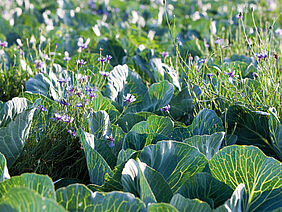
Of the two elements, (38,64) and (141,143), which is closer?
(141,143)

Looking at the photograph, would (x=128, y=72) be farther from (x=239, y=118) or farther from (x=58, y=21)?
(x=58, y=21)

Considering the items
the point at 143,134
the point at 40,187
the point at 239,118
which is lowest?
the point at 239,118

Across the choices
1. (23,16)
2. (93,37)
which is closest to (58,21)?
(23,16)

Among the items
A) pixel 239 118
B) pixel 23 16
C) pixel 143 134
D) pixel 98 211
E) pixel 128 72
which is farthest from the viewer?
pixel 23 16

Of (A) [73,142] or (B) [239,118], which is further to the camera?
(B) [239,118]

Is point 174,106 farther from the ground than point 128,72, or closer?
closer

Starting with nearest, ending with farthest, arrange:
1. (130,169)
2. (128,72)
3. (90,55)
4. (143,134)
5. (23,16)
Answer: (130,169) → (143,134) → (128,72) → (90,55) → (23,16)

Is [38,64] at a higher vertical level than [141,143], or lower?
higher

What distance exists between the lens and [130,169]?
4.49 ft

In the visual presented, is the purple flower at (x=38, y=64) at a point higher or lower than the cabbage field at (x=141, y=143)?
higher

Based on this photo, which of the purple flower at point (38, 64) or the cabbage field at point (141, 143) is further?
the purple flower at point (38, 64)

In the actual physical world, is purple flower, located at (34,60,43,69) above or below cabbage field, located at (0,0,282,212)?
above

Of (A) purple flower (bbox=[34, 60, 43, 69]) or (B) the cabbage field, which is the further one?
(A) purple flower (bbox=[34, 60, 43, 69])

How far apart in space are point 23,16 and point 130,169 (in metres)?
3.70
